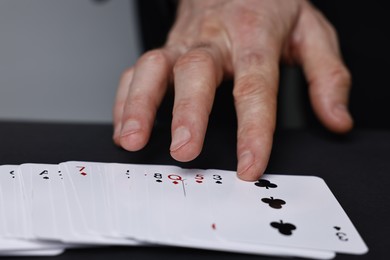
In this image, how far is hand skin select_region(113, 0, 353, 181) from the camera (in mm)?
677

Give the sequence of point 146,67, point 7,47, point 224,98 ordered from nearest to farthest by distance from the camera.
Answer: point 146,67, point 224,98, point 7,47

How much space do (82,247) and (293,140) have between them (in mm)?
492

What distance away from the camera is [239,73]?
2.73 feet

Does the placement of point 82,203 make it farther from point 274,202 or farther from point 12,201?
point 274,202

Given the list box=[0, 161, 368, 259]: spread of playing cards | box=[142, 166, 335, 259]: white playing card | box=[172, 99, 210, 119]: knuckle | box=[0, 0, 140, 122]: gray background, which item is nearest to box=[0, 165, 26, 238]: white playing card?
box=[0, 161, 368, 259]: spread of playing cards

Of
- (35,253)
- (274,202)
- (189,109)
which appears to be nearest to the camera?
(35,253)

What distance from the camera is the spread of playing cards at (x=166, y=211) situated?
476 mm

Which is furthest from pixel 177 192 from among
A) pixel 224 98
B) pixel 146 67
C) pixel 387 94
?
pixel 387 94

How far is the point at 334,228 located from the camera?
53cm

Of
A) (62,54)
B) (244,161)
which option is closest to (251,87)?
(244,161)

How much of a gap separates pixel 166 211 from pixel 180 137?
5.7 inches

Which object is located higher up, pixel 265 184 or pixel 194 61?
pixel 194 61

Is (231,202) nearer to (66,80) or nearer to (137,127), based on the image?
(137,127)

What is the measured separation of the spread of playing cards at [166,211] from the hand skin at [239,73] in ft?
0.17
